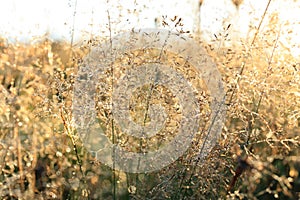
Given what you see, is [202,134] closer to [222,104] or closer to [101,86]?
[222,104]

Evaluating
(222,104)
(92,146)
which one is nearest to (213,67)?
(222,104)

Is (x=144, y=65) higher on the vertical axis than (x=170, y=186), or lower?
higher

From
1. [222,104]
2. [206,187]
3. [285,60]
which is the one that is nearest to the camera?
[222,104]

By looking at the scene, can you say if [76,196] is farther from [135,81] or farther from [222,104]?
[222,104]

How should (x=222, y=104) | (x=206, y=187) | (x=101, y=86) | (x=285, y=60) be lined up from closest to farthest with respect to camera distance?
1. (x=222, y=104)
2. (x=206, y=187)
3. (x=101, y=86)
4. (x=285, y=60)

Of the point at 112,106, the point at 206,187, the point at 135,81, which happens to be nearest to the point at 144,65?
the point at 135,81

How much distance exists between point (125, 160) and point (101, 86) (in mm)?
310

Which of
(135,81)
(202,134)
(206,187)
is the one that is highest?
(135,81)

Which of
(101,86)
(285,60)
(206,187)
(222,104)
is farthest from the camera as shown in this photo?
A: (285,60)

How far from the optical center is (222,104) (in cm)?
181

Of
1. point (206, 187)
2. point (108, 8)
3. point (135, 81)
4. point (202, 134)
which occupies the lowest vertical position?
point (206, 187)

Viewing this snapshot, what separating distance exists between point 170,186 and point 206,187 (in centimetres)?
14

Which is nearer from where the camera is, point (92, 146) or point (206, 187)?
point (206, 187)

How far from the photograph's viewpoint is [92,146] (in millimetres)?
A: 2359
